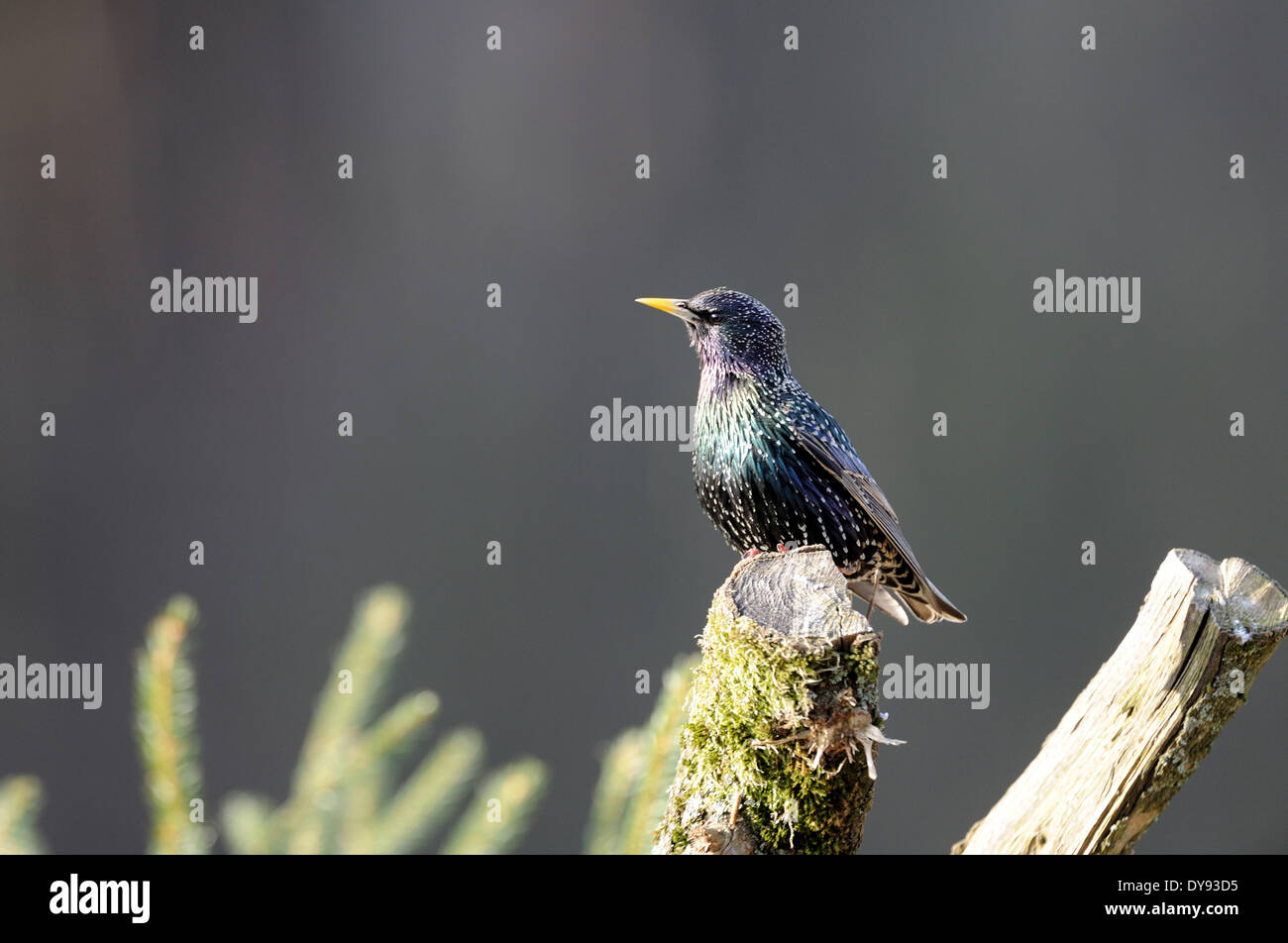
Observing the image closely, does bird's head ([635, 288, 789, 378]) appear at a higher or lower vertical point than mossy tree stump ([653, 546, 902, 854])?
higher

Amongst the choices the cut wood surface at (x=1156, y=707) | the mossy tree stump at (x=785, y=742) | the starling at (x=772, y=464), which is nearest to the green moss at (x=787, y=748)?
the mossy tree stump at (x=785, y=742)

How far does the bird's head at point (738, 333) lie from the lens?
1.95 meters

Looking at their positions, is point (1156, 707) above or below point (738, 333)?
below

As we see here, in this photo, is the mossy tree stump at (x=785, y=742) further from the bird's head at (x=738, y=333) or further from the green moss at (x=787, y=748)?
the bird's head at (x=738, y=333)

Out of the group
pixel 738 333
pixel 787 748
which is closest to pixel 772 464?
pixel 738 333

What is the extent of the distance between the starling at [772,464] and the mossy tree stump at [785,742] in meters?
0.81

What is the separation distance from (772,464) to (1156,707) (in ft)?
3.03

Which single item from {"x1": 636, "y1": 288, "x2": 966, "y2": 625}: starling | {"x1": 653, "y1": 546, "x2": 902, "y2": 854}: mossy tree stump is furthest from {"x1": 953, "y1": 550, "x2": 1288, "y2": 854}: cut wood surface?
{"x1": 636, "y1": 288, "x2": 966, "y2": 625}: starling

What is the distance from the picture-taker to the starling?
73.2 inches

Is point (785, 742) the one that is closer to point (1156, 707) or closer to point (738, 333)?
point (1156, 707)

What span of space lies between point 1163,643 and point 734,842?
429 millimetres

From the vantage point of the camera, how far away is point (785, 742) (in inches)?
38.9

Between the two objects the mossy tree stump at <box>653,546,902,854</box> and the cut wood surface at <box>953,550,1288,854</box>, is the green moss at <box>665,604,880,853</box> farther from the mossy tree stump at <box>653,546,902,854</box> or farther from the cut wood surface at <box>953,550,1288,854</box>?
the cut wood surface at <box>953,550,1288,854</box>

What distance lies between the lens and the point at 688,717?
1.06m
